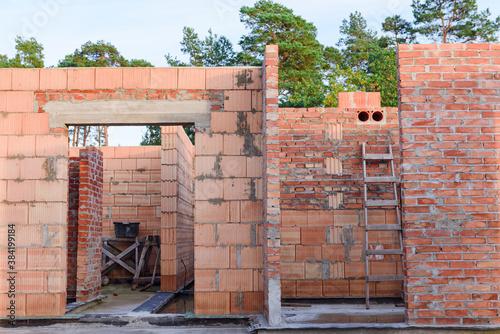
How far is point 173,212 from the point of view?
33.0 feet

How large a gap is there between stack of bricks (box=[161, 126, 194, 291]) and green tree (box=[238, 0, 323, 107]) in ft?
42.3

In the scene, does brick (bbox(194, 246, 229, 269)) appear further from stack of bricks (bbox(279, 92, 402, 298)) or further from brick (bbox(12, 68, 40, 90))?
brick (bbox(12, 68, 40, 90))

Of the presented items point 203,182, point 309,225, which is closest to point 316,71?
point 309,225

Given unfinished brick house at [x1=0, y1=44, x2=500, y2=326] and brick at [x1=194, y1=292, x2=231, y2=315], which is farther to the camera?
brick at [x1=194, y1=292, x2=231, y2=315]

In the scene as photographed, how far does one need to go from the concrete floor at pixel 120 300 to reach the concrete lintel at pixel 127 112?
2514mm

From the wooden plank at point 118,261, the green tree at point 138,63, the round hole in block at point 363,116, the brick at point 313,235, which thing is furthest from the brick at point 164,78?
the green tree at point 138,63

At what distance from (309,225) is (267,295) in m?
2.54

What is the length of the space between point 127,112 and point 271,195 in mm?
2212

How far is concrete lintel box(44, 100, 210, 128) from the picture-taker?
22.1ft

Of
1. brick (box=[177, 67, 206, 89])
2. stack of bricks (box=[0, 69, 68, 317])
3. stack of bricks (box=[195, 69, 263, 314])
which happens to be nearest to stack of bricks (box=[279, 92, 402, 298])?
stack of bricks (box=[195, 69, 263, 314])

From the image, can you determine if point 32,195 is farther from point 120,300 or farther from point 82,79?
point 120,300

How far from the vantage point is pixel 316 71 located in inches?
989

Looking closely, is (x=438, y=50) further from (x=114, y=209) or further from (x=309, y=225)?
(x=114, y=209)

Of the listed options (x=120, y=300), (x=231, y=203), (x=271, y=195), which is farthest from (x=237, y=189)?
(x=120, y=300)
